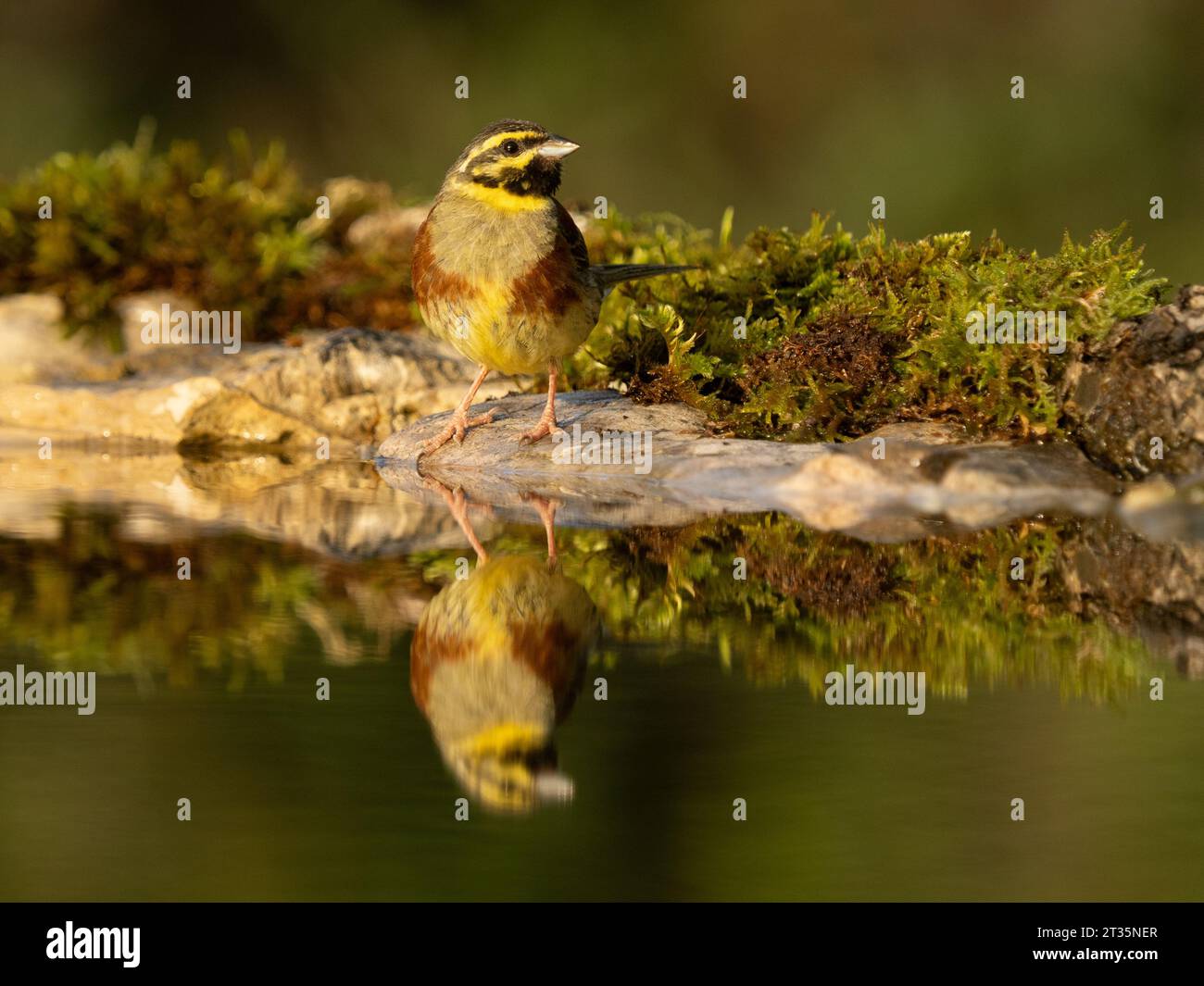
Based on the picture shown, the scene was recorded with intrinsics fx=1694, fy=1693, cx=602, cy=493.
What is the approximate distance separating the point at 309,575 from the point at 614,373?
13.3 ft

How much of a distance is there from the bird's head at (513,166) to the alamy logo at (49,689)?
15.2 ft

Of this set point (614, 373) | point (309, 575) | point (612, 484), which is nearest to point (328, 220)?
point (614, 373)

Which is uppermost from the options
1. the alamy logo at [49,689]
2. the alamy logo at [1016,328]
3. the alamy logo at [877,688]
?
the alamy logo at [1016,328]

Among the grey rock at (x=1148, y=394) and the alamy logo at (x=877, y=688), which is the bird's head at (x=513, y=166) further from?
the alamy logo at (x=877, y=688)

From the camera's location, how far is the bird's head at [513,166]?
9.30 meters

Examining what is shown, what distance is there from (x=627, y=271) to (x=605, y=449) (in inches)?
50.4

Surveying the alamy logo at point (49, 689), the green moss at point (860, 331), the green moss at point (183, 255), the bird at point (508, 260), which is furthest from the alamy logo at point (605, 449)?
the green moss at point (183, 255)

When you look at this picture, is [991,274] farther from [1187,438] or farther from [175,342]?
[175,342]

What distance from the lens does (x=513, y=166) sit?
9.33 m

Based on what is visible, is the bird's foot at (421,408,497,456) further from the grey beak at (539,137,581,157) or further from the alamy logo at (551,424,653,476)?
→ the grey beak at (539,137,581,157)

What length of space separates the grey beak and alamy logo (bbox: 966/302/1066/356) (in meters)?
2.37

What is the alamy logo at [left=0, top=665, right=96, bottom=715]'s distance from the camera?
5148mm

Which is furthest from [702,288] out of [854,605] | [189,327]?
[854,605]

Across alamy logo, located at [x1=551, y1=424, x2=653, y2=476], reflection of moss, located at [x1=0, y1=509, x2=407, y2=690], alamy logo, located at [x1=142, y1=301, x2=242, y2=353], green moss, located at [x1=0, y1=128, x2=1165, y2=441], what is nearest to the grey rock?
green moss, located at [x1=0, y1=128, x2=1165, y2=441]
